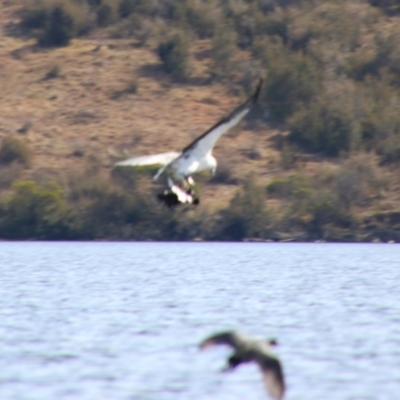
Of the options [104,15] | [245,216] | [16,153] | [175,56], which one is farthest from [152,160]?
[104,15]

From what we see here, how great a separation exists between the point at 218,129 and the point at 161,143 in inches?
1634

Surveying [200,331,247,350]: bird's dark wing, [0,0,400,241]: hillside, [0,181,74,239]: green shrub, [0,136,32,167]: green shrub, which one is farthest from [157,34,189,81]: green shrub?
[200,331,247,350]: bird's dark wing

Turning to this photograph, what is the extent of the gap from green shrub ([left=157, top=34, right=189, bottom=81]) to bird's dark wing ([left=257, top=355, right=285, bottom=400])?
169 feet

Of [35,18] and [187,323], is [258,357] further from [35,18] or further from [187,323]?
[35,18]

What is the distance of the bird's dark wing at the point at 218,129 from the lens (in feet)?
44.3

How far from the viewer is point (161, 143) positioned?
181 ft

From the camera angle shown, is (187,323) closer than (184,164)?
No

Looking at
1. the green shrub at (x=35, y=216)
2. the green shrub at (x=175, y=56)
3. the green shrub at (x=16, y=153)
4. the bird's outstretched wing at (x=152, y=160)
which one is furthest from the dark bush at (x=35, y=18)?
A: the bird's outstretched wing at (x=152, y=160)

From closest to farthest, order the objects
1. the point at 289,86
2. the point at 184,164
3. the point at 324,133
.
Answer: the point at 184,164, the point at 324,133, the point at 289,86

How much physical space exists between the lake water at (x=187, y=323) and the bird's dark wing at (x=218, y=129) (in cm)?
314

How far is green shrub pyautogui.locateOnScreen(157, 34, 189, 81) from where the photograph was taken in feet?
209

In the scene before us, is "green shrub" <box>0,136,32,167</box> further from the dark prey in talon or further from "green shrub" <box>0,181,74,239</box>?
the dark prey in talon

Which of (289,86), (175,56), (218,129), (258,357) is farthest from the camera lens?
(175,56)

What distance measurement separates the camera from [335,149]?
2245 inches
